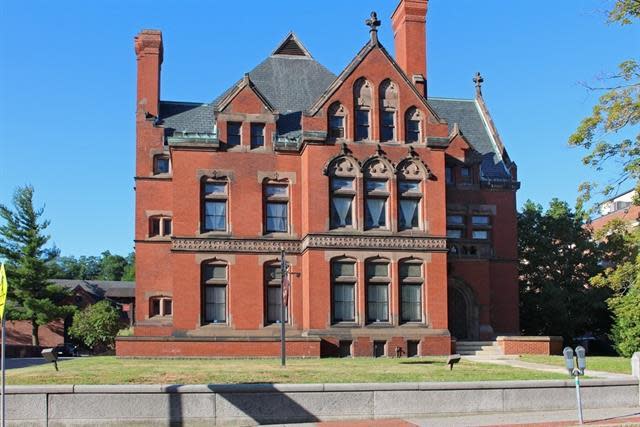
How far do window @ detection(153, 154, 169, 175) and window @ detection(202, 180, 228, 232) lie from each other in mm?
5328

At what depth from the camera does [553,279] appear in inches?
2019

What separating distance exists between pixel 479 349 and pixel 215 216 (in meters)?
14.5

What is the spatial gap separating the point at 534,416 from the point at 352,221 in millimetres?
19673

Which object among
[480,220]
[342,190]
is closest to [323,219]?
[342,190]

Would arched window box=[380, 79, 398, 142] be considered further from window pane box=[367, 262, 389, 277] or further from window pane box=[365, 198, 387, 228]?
window pane box=[367, 262, 389, 277]

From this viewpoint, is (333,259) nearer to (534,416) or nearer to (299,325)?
(299,325)

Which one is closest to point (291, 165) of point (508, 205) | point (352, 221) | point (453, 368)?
point (352, 221)

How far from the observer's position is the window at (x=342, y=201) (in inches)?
1522

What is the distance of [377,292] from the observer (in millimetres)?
38562

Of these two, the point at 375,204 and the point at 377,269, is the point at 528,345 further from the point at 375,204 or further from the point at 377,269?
the point at 375,204

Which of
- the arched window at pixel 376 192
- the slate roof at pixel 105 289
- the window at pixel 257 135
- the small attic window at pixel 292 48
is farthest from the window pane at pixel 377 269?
the slate roof at pixel 105 289

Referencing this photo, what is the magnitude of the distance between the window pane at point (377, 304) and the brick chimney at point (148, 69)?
627 inches

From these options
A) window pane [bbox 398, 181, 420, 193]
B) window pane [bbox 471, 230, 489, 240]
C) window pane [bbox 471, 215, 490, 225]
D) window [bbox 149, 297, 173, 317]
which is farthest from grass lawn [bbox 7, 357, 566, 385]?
window pane [bbox 471, 215, 490, 225]

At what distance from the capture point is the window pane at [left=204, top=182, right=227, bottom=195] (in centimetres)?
3944
